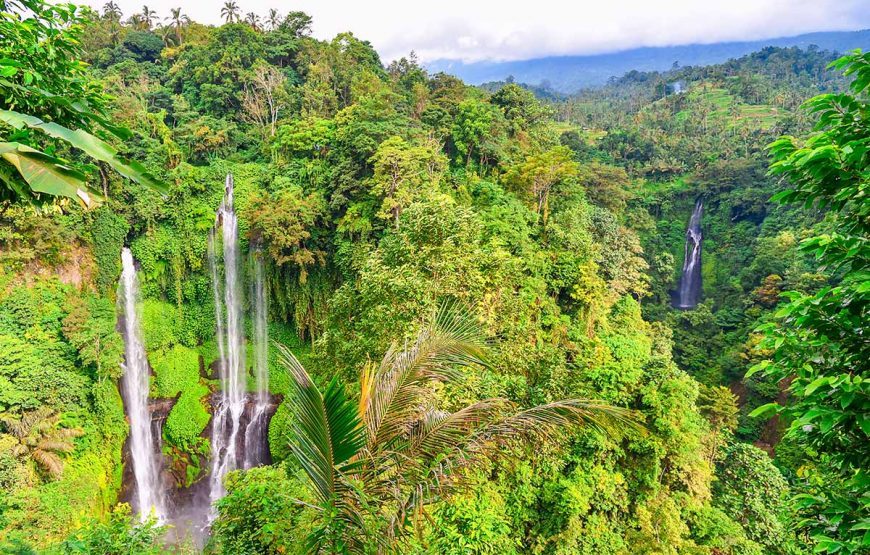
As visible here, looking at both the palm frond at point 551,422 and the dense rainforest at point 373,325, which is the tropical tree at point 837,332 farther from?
the palm frond at point 551,422

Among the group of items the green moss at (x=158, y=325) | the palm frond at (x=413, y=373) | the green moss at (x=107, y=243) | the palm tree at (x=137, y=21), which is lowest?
the green moss at (x=158, y=325)

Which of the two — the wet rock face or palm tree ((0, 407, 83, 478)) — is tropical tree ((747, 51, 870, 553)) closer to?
palm tree ((0, 407, 83, 478))

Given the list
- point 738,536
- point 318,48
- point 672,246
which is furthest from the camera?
point 672,246

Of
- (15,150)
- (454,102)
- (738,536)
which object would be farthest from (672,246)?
(15,150)

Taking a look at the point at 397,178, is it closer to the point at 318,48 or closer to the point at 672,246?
the point at 318,48

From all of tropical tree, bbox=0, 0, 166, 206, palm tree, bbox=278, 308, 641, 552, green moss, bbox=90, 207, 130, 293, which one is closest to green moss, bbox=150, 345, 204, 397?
green moss, bbox=90, 207, 130, 293

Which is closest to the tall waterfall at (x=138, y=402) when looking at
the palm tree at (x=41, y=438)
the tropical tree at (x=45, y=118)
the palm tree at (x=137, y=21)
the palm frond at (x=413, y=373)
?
the palm tree at (x=41, y=438)
